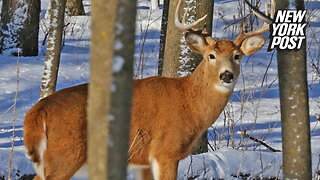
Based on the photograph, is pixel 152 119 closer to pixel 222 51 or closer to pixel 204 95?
pixel 204 95

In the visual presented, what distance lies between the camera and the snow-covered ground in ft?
20.9

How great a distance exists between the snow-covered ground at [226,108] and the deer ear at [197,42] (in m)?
0.98

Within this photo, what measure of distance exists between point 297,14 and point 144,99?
2276mm

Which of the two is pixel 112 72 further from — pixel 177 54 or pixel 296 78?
pixel 177 54

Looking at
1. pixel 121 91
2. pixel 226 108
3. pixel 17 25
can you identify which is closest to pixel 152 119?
pixel 121 91

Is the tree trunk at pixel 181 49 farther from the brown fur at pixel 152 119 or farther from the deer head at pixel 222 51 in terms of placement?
the brown fur at pixel 152 119

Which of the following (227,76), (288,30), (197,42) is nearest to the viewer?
(288,30)

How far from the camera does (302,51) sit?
12.4ft

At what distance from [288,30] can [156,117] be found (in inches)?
80.8

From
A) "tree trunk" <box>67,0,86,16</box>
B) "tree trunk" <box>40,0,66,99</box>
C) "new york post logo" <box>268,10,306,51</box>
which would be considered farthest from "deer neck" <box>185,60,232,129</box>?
"tree trunk" <box>67,0,86,16</box>

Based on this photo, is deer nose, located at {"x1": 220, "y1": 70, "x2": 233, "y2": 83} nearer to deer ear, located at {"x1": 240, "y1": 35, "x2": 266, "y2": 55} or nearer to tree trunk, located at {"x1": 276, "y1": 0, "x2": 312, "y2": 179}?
deer ear, located at {"x1": 240, "y1": 35, "x2": 266, "y2": 55}

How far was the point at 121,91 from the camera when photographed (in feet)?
6.89

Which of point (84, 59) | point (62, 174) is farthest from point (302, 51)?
point (84, 59)

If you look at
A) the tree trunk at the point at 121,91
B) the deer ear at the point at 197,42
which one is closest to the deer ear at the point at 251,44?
the deer ear at the point at 197,42
